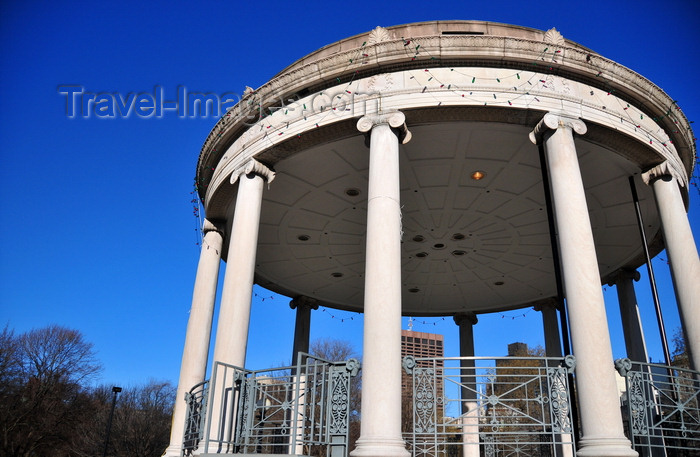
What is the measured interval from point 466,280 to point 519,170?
39.3 ft

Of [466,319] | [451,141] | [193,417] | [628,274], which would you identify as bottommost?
[193,417]

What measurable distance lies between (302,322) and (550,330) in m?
14.8

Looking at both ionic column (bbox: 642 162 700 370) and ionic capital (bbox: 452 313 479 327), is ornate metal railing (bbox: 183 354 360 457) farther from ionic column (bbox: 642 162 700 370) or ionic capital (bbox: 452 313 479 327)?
ionic capital (bbox: 452 313 479 327)

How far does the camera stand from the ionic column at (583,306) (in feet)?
36.6

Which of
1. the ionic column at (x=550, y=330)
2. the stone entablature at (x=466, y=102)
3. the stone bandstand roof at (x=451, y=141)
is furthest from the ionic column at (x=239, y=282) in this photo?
the ionic column at (x=550, y=330)

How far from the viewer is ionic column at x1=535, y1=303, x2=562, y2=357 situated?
28.4 meters

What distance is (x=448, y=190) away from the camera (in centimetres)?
2120

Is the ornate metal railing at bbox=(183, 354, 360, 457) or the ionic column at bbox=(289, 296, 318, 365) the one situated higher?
the ionic column at bbox=(289, 296, 318, 365)

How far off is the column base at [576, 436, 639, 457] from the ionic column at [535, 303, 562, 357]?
17.7 meters

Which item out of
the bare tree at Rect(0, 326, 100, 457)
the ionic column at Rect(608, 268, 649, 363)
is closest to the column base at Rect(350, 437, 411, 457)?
the ionic column at Rect(608, 268, 649, 363)

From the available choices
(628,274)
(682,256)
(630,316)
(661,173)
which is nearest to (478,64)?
(661,173)

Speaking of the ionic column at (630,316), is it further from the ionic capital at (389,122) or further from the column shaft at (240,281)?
the column shaft at (240,281)

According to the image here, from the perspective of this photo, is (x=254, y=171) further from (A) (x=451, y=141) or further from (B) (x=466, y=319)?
(B) (x=466, y=319)

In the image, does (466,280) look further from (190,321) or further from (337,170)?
(190,321)
